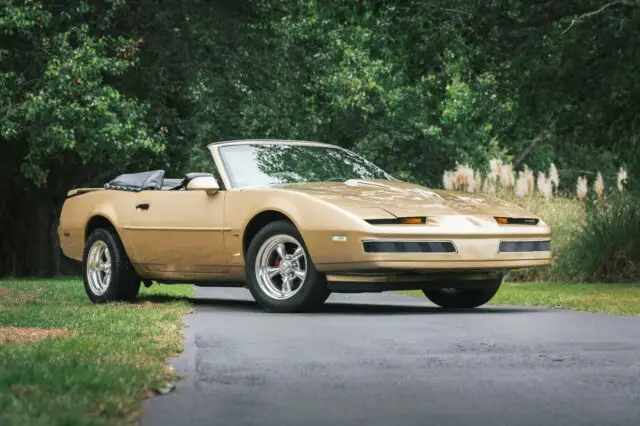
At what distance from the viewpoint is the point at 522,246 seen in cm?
1183

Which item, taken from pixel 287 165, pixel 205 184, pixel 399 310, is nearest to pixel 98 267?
pixel 205 184

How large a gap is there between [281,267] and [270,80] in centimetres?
1934

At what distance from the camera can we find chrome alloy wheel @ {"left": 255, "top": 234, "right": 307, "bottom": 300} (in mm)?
11664

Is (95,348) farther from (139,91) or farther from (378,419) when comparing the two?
(139,91)

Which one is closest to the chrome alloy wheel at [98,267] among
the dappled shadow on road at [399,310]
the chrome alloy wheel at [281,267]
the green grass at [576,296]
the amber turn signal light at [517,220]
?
the dappled shadow on road at [399,310]

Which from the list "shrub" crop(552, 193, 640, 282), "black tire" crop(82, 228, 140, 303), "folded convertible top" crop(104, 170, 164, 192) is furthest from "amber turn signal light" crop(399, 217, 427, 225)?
"shrub" crop(552, 193, 640, 282)

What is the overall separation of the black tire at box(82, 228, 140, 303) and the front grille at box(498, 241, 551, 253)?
153 inches

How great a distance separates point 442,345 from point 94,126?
18.2 m

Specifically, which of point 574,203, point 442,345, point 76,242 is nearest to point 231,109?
point 574,203

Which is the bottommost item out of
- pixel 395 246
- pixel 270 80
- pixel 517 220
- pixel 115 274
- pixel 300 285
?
pixel 115 274

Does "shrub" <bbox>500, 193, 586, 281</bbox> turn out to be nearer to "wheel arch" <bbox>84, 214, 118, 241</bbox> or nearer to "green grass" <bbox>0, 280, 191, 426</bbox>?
"wheel arch" <bbox>84, 214, 118, 241</bbox>

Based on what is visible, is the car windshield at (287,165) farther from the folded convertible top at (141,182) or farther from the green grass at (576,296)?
the green grass at (576,296)

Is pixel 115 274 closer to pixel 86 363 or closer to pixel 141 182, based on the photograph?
pixel 141 182

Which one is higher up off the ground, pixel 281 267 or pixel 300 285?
pixel 281 267
